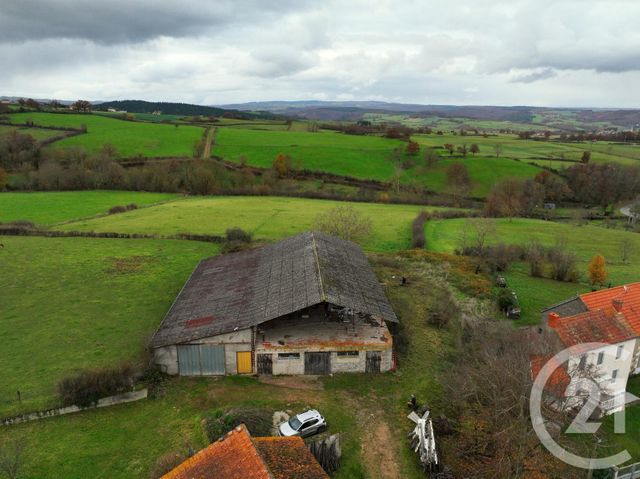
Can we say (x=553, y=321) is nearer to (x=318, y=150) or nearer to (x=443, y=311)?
(x=443, y=311)

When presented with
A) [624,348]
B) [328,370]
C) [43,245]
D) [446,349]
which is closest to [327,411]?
[328,370]

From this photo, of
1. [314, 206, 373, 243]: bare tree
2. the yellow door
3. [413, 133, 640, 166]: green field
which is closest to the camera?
the yellow door

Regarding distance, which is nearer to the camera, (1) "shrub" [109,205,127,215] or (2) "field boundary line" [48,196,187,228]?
(2) "field boundary line" [48,196,187,228]

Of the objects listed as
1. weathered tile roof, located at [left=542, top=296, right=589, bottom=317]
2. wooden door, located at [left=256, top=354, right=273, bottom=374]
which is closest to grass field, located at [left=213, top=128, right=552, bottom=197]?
weathered tile roof, located at [left=542, top=296, right=589, bottom=317]

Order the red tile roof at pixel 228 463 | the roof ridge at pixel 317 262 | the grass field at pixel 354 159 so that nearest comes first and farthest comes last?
the red tile roof at pixel 228 463
the roof ridge at pixel 317 262
the grass field at pixel 354 159

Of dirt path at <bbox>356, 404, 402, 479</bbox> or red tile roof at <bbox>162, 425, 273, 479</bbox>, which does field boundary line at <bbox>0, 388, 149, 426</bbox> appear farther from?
dirt path at <bbox>356, 404, 402, 479</bbox>

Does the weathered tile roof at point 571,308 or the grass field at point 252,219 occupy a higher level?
the weathered tile roof at point 571,308

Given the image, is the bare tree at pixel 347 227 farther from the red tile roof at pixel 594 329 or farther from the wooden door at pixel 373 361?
the red tile roof at pixel 594 329


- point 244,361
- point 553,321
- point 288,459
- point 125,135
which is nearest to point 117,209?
point 125,135

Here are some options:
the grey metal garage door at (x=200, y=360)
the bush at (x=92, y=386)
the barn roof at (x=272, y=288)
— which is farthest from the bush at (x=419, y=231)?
the bush at (x=92, y=386)
